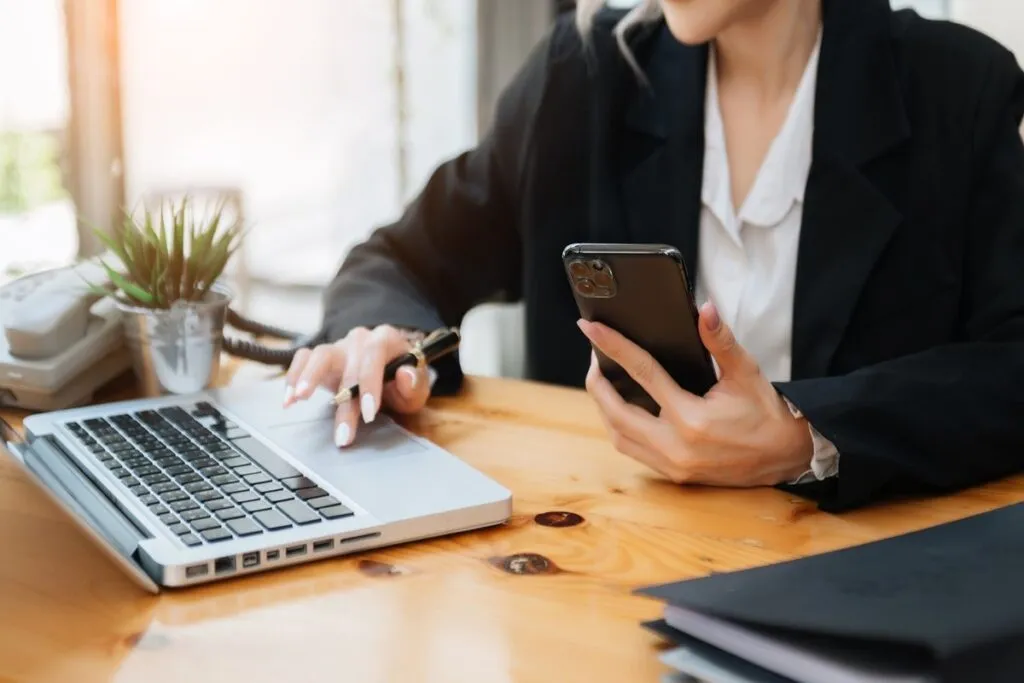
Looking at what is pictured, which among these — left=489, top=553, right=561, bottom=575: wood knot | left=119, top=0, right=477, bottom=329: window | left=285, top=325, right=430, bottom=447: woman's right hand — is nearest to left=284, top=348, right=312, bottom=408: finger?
left=285, top=325, right=430, bottom=447: woman's right hand

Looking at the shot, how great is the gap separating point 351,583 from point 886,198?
73 centimetres

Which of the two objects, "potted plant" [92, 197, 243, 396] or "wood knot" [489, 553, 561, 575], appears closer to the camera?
"wood knot" [489, 553, 561, 575]

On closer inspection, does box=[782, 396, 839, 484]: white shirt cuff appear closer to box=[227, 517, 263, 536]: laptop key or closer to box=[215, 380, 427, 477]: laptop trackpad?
box=[215, 380, 427, 477]: laptop trackpad

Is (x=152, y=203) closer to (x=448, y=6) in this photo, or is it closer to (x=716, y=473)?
(x=716, y=473)

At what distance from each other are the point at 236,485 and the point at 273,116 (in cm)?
253

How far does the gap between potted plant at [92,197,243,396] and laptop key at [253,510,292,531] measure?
384mm

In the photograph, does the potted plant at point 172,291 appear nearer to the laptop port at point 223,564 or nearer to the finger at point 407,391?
the finger at point 407,391

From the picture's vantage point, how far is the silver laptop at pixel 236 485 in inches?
29.5

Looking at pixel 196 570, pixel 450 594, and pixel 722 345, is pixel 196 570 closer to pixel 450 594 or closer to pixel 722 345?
pixel 450 594

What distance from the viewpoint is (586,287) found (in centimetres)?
89

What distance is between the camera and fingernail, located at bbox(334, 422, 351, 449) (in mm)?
957

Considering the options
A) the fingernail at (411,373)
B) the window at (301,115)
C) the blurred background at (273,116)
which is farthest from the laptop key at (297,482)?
the window at (301,115)

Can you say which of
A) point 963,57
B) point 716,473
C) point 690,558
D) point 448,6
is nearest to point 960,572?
point 690,558

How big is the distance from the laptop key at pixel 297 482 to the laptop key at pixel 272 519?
1.8 inches
